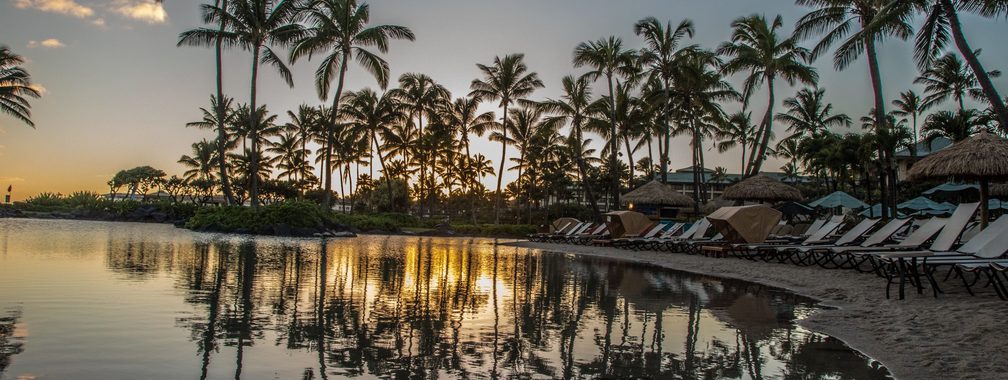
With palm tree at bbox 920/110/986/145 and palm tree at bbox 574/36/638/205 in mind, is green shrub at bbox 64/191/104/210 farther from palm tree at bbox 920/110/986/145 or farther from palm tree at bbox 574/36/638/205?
palm tree at bbox 920/110/986/145

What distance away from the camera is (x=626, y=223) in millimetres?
25844

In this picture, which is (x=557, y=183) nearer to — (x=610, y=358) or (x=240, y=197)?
(x=240, y=197)

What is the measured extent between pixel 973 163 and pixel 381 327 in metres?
11.9

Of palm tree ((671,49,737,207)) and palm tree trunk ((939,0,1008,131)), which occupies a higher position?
palm tree ((671,49,737,207))

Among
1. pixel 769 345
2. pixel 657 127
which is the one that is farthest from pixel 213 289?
pixel 657 127

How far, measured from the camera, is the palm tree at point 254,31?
25.4 m

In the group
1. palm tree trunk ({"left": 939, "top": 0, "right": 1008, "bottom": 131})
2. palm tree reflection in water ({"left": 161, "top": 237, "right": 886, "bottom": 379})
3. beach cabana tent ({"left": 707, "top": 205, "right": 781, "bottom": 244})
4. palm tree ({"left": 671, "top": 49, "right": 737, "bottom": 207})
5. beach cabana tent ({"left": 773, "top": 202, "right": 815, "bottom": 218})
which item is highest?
palm tree ({"left": 671, "top": 49, "right": 737, "bottom": 207})

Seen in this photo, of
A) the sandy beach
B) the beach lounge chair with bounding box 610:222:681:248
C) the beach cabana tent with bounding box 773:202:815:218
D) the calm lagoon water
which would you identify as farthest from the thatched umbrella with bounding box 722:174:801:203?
the calm lagoon water

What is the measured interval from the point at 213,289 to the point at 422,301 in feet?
9.24

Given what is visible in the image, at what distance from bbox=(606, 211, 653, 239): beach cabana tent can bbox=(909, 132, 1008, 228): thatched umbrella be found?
13150mm

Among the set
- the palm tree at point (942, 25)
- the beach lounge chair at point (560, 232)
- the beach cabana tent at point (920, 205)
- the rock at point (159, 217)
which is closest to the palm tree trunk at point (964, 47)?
the palm tree at point (942, 25)

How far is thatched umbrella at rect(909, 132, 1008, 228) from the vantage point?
12.1 meters

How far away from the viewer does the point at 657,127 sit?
40438mm

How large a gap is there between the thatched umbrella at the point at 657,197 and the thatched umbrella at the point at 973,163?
63.3 feet
